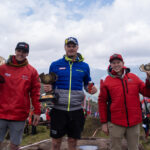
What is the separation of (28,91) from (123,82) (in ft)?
6.28

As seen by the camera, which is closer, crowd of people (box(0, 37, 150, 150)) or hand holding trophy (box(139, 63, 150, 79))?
hand holding trophy (box(139, 63, 150, 79))

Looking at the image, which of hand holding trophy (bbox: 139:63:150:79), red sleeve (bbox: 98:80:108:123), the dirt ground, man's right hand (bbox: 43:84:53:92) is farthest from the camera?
the dirt ground

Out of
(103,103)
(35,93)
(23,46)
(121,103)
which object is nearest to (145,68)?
(121,103)

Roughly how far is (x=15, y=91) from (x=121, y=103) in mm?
2027

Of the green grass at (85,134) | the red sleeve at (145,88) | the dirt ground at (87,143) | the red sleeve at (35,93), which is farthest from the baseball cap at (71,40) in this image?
the green grass at (85,134)

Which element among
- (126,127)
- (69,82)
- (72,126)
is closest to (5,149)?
(72,126)

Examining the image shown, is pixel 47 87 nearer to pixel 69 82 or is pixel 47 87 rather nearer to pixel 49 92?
pixel 49 92

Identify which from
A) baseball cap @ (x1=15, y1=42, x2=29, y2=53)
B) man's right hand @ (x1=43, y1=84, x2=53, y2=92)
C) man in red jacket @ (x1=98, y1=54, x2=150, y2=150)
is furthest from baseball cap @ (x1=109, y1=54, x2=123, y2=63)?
baseball cap @ (x1=15, y1=42, x2=29, y2=53)

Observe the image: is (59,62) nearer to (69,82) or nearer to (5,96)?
(69,82)

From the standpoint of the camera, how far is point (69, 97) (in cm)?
348

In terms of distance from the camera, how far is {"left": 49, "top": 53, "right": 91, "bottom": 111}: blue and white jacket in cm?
348

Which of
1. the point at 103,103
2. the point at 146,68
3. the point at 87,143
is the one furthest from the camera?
the point at 87,143

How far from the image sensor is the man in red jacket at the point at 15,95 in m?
3.32

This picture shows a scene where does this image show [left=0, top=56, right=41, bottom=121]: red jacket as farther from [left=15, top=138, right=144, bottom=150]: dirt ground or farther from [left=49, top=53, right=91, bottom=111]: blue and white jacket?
[left=15, top=138, right=144, bottom=150]: dirt ground
